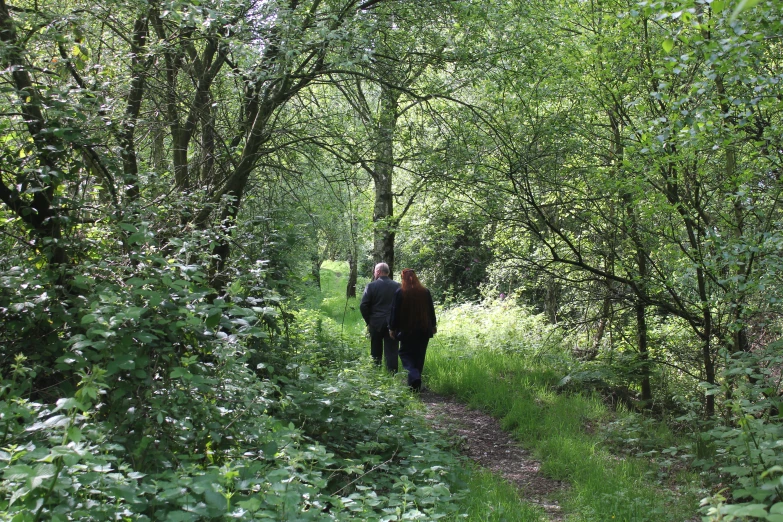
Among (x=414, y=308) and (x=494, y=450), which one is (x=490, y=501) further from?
(x=414, y=308)

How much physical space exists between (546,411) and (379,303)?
2.96m

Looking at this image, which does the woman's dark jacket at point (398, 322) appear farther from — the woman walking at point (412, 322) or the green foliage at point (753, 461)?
the green foliage at point (753, 461)

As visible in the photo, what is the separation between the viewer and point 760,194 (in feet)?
16.7

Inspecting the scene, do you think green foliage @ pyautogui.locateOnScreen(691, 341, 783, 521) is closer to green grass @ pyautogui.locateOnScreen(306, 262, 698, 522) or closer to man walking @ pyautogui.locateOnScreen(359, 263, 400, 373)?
green grass @ pyautogui.locateOnScreen(306, 262, 698, 522)

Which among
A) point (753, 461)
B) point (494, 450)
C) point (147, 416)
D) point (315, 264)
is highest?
point (315, 264)

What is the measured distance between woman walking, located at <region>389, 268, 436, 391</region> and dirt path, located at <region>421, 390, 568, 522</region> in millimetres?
557

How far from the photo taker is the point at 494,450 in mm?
6445

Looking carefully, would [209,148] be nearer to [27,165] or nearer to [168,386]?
[27,165]

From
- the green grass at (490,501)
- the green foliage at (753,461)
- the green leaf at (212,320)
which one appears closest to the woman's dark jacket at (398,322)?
the green grass at (490,501)

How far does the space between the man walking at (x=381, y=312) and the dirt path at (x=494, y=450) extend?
34.0 inches

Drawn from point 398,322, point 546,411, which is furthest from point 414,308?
point 546,411

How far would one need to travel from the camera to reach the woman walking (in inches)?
327

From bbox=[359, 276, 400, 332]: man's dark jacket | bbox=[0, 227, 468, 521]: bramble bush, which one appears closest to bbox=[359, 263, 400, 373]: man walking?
bbox=[359, 276, 400, 332]: man's dark jacket

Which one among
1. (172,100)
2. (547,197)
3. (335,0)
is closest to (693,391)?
(547,197)
